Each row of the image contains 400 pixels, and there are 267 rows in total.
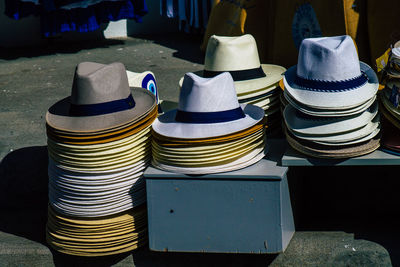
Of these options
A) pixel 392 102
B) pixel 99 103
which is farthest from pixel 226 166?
pixel 392 102

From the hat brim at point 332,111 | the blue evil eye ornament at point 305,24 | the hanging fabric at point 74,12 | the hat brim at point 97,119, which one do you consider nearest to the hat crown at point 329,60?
the hat brim at point 332,111

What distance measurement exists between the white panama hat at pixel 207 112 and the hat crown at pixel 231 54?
475 mm

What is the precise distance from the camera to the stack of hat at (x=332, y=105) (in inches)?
114

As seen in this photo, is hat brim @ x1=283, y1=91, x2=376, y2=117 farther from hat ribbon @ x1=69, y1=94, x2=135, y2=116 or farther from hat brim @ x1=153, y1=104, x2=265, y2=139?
hat ribbon @ x1=69, y1=94, x2=135, y2=116

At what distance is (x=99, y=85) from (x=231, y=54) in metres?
0.85

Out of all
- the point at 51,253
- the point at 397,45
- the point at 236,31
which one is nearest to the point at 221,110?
the point at 397,45

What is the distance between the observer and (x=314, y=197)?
385 cm

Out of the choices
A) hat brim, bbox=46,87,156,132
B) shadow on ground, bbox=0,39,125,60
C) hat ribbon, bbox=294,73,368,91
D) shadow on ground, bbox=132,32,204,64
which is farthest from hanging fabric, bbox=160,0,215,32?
hat ribbon, bbox=294,73,368,91

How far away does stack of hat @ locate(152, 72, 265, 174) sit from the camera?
2949 millimetres

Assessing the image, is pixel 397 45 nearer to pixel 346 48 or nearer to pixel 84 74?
pixel 346 48

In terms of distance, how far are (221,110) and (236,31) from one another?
12.4 feet


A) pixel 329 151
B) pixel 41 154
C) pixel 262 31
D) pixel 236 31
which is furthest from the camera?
pixel 236 31

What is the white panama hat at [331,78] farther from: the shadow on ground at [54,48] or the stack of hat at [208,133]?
the shadow on ground at [54,48]

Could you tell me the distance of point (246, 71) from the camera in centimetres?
355
